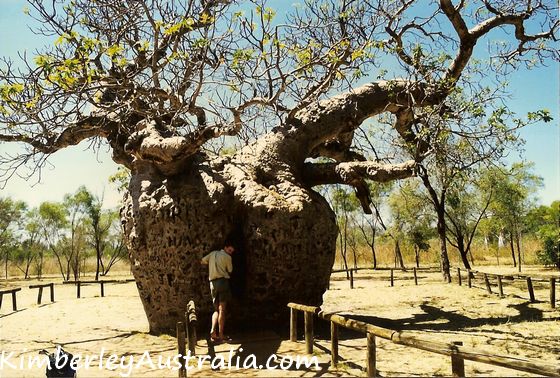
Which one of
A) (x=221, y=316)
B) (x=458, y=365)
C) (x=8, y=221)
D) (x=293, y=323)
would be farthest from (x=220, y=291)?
(x=8, y=221)

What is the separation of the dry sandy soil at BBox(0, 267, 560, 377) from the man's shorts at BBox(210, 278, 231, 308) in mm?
652

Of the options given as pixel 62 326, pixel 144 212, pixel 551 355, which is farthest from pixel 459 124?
pixel 62 326

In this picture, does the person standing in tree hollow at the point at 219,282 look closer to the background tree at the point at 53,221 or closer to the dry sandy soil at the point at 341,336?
the dry sandy soil at the point at 341,336

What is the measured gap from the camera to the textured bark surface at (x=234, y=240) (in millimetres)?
7410

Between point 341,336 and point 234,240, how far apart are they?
7.86 feet

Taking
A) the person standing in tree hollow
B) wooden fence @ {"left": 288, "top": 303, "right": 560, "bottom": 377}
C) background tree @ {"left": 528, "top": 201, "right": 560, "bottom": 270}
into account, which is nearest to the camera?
wooden fence @ {"left": 288, "top": 303, "right": 560, "bottom": 377}

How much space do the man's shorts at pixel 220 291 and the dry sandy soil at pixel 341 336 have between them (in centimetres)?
65

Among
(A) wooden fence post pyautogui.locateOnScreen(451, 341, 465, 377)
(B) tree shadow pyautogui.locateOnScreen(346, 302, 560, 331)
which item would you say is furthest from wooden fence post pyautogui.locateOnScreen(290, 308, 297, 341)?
(A) wooden fence post pyautogui.locateOnScreen(451, 341, 465, 377)

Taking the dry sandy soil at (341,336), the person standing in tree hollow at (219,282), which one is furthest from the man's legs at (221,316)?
the dry sandy soil at (341,336)

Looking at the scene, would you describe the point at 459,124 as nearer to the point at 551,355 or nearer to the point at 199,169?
the point at 551,355

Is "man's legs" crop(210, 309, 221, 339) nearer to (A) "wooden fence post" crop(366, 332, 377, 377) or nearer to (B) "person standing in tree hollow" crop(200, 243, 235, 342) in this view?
(B) "person standing in tree hollow" crop(200, 243, 235, 342)

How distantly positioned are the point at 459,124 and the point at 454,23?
220cm

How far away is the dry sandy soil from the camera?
557 centimetres

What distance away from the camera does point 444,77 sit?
30.0ft
